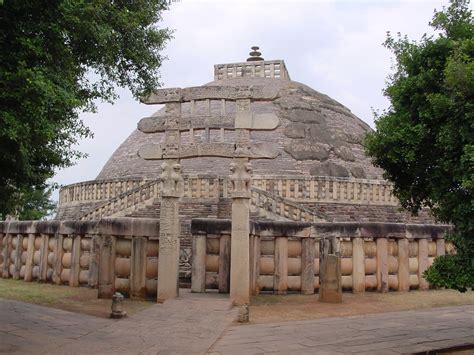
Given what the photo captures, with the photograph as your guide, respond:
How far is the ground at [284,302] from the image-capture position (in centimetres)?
742

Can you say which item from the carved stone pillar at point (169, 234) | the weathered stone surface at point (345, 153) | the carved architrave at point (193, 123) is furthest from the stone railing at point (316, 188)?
the carved stone pillar at point (169, 234)

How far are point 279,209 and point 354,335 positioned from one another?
381 inches

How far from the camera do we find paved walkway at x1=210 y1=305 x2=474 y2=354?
509 centimetres

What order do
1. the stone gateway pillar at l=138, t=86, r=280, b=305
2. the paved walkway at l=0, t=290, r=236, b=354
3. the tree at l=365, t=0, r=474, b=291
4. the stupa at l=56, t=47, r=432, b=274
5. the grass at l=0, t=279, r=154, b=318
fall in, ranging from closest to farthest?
the tree at l=365, t=0, r=474, b=291, the paved walkway at l=0, t=290, r=236, b=354, the grass at l=0, t=279, r=154, b=318, the stone gateway pillar at l=138, t=86, r=280, b=305, the stupa at l=56, t=47, r=432, b=274

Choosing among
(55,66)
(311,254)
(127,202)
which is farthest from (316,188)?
(55,66)

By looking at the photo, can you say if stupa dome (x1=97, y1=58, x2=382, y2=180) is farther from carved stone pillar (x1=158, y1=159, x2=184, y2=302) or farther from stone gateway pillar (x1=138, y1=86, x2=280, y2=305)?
carved stone pillar (x1=158, y1=159, x2=184, y2=302)

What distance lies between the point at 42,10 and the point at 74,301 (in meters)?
5.39

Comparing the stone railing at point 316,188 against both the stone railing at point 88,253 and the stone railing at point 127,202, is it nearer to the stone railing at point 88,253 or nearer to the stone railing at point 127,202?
the stone railing at point 127,202

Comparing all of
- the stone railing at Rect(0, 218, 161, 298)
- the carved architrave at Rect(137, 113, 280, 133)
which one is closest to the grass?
the stone railing at Rect(0, 218, 161, 298)

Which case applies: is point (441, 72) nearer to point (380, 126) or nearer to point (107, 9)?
point (380, 126)

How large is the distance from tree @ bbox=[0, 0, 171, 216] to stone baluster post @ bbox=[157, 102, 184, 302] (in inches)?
89.3

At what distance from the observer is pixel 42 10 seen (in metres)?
4.23

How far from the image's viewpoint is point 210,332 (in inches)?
226

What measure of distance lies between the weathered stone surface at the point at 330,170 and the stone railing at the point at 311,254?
43.0 feet
